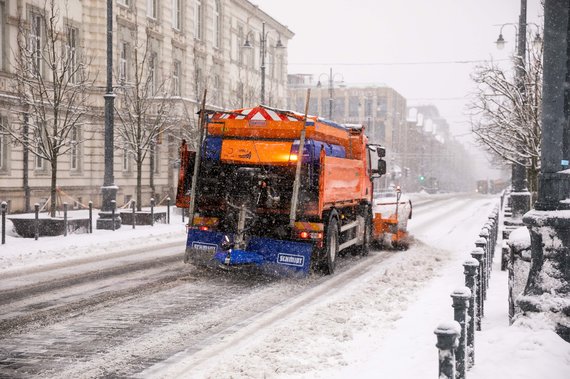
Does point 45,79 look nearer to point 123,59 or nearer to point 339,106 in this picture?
point 123,59

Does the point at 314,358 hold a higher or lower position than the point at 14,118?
lower

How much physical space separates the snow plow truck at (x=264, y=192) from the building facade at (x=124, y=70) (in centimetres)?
1036

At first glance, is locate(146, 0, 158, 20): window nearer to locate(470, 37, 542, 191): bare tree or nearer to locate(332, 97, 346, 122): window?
locate(470, 37, 542, 191): bare tree

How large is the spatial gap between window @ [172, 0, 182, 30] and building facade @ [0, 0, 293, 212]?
0.06m

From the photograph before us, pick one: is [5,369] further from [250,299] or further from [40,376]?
[250,299]

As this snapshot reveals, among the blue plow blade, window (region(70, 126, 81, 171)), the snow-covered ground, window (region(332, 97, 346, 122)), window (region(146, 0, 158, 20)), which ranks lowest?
the snow-covered ground

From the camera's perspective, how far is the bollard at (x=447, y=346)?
13.0ft

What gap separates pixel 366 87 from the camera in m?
110

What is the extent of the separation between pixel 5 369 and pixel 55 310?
8.21ft

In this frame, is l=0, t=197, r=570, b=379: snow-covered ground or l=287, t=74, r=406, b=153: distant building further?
l=287, t=74, r=406, b=153: distant building

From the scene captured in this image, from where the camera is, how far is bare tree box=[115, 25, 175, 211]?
23828 mm

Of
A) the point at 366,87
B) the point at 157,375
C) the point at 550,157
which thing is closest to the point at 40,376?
the point at 157,375

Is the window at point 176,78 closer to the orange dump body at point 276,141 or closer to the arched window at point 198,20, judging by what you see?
the arched window at point 198,20

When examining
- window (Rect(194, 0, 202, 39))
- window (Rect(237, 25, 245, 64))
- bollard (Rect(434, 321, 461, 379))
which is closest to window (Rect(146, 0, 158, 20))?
window (Rect(194, 0, 202, 39))
